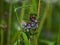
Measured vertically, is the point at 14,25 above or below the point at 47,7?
below

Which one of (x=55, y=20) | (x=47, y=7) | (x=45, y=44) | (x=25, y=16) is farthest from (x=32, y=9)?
(x=55, y=20)

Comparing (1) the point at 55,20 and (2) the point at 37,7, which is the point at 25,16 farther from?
(1) the point at 55,20

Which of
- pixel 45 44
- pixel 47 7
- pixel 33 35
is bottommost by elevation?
pixel 45 44

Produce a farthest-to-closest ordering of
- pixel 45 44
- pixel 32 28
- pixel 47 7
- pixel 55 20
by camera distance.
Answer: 1. pixel 55 20
2. pixel 47 7
3. pixel 45 44
4. pixel 32 28

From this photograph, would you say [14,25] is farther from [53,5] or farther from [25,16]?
[25,16]

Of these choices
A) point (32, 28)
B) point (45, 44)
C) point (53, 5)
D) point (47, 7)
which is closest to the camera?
point (32, 28)

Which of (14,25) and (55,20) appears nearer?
(14,25)

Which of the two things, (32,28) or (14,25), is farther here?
(14,25)

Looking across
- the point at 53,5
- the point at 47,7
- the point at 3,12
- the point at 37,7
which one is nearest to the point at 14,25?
the point at 3,12

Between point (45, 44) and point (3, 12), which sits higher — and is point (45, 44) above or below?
below
